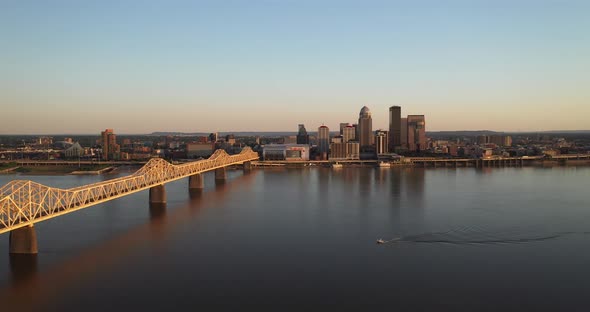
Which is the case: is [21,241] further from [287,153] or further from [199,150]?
[199,150]

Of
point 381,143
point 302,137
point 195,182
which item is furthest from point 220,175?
point 302,137

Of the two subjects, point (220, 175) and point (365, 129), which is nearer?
point (220, 175)

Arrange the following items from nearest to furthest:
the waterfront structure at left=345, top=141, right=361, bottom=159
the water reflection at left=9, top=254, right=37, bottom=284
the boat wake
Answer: the water reflection at left=9, top=254, right=37, bottom=284 → the boat wake → the waterfront structure at left=345, top=141, right=361, bottom=159

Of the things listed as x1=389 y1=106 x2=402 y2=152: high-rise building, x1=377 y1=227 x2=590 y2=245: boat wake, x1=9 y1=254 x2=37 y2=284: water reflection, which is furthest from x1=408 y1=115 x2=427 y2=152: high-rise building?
x1=9 y1=254 x2=37 y2=284: water reflection

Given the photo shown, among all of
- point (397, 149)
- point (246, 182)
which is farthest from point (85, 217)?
point (397, 149)

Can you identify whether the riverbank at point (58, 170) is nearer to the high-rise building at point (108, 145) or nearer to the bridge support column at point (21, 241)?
the high-rise building at point (108, 145)

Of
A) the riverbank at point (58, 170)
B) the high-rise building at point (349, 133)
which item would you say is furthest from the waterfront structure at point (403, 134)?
the riverbank at point (58, 170)

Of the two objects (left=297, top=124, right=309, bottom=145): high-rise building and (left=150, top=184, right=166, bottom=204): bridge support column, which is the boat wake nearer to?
(left=150, top=184, right=166, bottom=204): bridge support column
